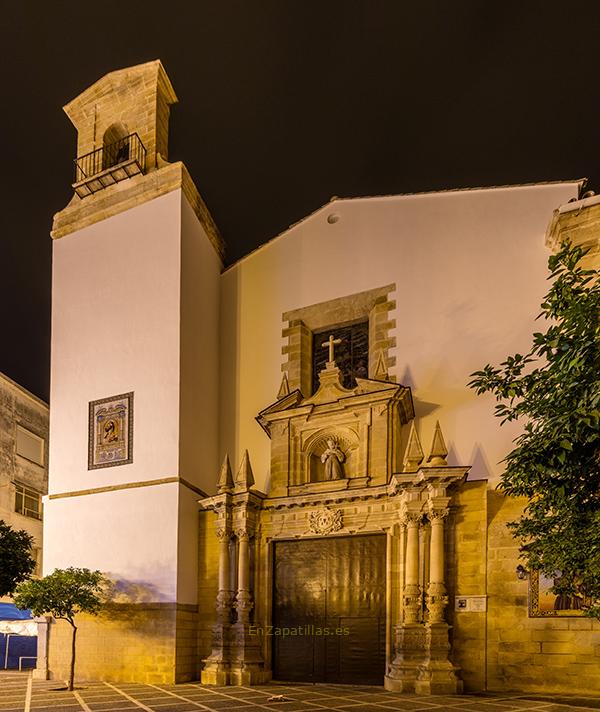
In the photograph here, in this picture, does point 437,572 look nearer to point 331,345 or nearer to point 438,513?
point 438,513

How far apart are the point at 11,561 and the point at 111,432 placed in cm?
391

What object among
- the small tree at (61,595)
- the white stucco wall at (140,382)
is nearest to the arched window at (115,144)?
the white stucco wall at (140,382)

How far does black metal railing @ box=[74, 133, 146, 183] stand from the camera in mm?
14969

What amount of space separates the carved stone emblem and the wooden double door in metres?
0.27

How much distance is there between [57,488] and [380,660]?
732 centimetres

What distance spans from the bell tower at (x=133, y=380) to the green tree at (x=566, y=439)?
7.76 m

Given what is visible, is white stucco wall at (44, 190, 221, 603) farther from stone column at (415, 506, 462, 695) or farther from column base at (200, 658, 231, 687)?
stone column at (415, 506, 462, 695)

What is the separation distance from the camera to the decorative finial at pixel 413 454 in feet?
36.0

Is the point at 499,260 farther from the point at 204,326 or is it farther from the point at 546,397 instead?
the point at 546,397

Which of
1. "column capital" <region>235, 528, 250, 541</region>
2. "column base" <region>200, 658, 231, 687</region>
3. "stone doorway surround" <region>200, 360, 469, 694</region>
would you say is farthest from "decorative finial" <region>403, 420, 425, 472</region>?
"column base" <region>200, 658, 231, 687</region>

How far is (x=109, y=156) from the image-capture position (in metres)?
15.5

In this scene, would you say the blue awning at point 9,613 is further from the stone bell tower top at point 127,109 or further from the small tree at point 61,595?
the stone bell tower top at point 127,109

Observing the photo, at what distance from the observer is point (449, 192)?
1329 centimetres

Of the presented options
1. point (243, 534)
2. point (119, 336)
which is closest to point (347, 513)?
point (243, 534)
